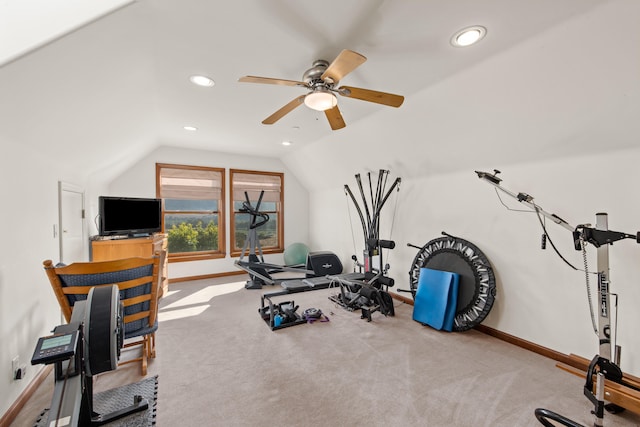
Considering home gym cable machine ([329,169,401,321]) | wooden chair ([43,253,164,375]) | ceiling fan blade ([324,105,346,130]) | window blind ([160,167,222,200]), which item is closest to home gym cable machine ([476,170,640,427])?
home gym cable machine ([329,169,401,321])

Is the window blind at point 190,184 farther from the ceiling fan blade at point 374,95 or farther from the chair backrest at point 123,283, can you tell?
the ceiling fan blade at point 374,95

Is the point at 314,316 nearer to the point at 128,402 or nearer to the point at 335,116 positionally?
the point at 128,402

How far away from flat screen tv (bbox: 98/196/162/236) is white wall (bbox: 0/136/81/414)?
959 mm

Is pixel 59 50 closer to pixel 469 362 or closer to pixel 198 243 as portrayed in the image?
pixel 469 362

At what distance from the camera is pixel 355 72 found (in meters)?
2.31

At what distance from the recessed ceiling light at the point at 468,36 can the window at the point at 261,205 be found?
4458 millimetres

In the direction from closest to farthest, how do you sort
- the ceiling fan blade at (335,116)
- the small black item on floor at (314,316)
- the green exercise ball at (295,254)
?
the ceiling fan blade at (335,116), the small black item on floor at (314,316), the green exercise ball at (295,254)

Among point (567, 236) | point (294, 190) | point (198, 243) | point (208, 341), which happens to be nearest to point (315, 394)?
point (208, 341)

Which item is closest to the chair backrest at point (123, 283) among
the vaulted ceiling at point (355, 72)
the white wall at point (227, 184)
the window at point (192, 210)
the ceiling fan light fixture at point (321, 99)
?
the vaulted ceiling at point (355, 72)

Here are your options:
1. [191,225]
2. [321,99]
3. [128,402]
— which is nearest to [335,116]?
[321,99]

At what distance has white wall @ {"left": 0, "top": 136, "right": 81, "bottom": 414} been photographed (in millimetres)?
1706

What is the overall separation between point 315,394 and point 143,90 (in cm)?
312

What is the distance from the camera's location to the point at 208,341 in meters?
2.80

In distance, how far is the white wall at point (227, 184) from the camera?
4.73m
